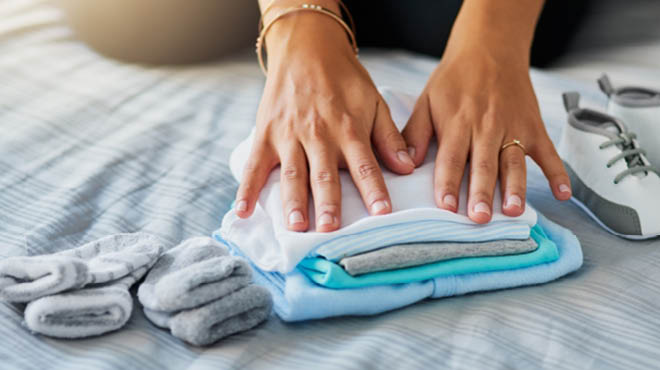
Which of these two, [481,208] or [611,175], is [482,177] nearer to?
[481,208]

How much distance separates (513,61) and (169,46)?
102 cm

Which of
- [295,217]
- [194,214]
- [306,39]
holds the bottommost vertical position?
[194,214]

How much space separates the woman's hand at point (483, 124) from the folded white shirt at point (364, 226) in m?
0.02

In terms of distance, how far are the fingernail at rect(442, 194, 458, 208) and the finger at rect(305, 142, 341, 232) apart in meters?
0.14

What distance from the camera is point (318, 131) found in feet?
2.94

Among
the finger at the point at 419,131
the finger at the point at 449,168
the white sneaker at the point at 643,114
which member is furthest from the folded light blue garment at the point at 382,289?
the white sneaker at the point at 643,114

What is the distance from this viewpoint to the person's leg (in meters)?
1.64

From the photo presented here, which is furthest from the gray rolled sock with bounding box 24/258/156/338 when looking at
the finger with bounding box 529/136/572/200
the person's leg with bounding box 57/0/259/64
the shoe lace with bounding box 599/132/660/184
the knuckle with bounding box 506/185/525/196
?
the person's leg with bounding box 57/0/259/64

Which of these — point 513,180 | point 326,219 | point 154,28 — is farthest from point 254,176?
point 154,28

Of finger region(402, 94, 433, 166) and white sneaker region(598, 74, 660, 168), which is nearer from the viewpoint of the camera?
finger region(402, 94, 433, 166)

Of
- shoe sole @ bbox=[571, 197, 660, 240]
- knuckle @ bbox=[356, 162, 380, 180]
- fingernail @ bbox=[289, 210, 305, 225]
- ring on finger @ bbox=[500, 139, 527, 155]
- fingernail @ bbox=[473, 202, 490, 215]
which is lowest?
shoe sole @ bbox=[571, 197, 660, 240]

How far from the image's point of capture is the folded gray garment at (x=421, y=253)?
2.40 ft

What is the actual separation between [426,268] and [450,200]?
10cm

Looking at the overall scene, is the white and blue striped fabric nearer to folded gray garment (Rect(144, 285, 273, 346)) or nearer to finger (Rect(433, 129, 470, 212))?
folded gray garment (Rect(144, 285, 273, 346))
